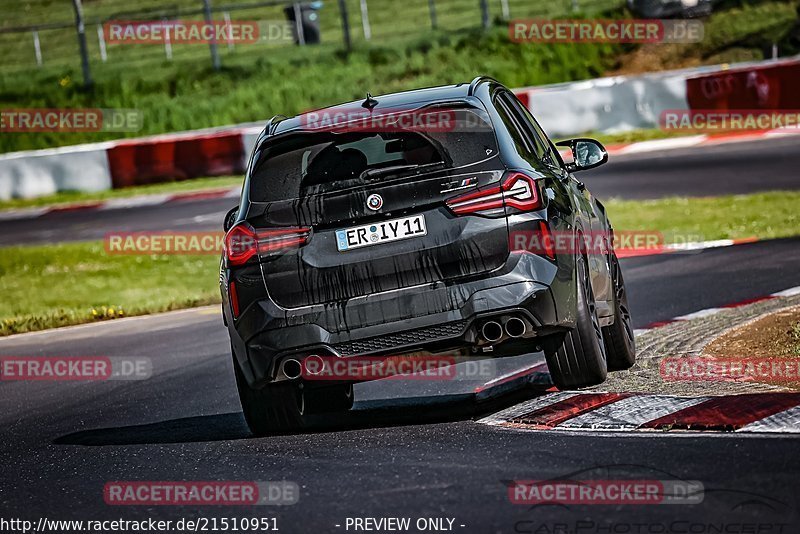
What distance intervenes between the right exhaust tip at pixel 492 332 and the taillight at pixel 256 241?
98 centimetres

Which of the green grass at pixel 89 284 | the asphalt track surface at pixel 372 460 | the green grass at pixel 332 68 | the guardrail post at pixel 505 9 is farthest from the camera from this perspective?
the guardrail post at pixel 505 9

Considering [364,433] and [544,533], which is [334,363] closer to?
[364,433]

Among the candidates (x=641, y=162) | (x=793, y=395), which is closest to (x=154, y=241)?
(x=641, y=162)

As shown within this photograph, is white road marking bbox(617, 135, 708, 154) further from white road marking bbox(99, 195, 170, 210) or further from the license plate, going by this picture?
the license plate

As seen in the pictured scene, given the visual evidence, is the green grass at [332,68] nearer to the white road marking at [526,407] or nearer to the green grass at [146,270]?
the green grass at [146,270]

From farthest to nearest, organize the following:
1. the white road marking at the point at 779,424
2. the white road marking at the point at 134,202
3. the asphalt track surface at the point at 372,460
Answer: the white road marking at the point at 134,202 < the white road marking at the point at 779,424 < the asphalt track surface at the point at 372,460

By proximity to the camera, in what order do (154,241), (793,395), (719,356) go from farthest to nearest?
(154,241) → (719,356) → (793,395)

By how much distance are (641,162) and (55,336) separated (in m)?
12.4

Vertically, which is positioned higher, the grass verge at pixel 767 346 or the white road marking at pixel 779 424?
the white road marking at pixel 779 424

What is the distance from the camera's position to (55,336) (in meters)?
14.8

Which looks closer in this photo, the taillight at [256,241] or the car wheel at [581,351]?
the taillight at [256,241]

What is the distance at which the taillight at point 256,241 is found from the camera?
7379mm

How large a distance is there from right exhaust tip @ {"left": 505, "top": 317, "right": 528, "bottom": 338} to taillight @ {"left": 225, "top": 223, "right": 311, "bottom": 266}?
108 cm

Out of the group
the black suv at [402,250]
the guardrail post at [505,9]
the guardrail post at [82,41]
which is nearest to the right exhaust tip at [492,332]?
the black suv at [402,250]
